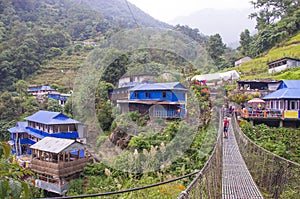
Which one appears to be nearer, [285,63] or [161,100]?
[161,100]

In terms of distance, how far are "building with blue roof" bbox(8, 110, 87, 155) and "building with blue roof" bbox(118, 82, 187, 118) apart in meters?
3.02

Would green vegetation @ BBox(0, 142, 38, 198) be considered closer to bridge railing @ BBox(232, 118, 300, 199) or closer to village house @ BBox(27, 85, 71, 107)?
bridge railing @ BBox(232, 118, 300, 199)

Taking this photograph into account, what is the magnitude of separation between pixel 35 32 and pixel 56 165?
102 feet

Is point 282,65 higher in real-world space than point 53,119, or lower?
higher

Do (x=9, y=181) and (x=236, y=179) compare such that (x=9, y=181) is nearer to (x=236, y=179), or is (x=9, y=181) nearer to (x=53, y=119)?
(x=236, y=179)

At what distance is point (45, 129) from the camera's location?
37.6ft

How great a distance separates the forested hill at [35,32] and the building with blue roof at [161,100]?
38.3 feet

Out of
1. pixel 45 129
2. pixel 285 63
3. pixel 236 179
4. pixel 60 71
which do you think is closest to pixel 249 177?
pixel 236 179

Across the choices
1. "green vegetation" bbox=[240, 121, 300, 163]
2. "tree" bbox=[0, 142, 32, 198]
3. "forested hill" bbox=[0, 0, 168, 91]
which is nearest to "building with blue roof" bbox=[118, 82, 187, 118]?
"green vegetation" bbox=[240, 121, 300, 163]

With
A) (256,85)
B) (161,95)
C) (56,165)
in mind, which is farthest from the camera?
(256,85)

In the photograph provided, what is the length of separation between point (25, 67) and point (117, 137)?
21152 millimetres

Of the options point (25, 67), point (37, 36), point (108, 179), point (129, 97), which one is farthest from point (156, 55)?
point (37, 36)

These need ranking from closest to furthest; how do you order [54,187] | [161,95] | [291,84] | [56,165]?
[56,165], [54,187], [161,95], [291,84]

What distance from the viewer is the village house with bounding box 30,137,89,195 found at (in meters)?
7.48
